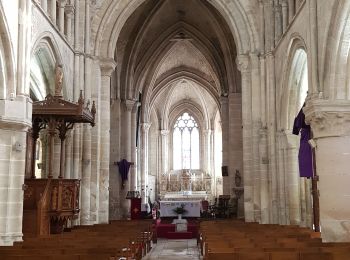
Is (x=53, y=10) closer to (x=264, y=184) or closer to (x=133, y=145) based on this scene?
(x=264, y=184)

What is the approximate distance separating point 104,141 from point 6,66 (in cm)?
889

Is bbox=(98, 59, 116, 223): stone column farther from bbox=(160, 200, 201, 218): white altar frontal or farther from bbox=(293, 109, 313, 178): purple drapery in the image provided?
bbox=(293, 109, 313, 178): purple drapery

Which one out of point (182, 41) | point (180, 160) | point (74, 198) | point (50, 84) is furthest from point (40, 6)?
point (180, 160)

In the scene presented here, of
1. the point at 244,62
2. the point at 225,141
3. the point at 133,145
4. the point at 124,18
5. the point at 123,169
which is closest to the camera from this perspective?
the point at 244,62

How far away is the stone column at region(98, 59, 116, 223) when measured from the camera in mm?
19469

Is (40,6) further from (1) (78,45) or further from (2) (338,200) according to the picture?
(2) (338,200)

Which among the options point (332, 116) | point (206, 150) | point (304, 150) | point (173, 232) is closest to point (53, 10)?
point (304, 150)

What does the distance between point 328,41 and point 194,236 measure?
13.1 metres

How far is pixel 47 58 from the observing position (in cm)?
1609

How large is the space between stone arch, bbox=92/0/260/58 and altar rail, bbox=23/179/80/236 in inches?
306

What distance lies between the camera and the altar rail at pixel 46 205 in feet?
40.8

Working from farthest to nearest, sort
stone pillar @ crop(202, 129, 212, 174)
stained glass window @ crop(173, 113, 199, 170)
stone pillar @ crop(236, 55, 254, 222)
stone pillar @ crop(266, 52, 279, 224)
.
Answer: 1. stained glass window @ crop(173, 113, 199, 170)
2. stone pillar @ crop(202, 129, 212, 174)
3. stone pillar @ crop(236, 55, 254, 222)
4. stone pillar @ crop(266, 52, 279, 224)

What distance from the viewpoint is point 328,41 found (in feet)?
39.2

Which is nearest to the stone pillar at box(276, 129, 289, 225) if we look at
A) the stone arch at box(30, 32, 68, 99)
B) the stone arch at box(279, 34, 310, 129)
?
the stone arch at box(279, 34, 310, 129)
